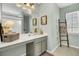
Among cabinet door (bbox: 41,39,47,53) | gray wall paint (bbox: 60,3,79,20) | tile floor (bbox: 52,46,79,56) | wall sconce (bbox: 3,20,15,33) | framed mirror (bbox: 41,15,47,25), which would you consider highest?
gray wall paint (bbox: 60,3,79,20)

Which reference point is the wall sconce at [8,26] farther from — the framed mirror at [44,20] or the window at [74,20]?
the window at [74,20]

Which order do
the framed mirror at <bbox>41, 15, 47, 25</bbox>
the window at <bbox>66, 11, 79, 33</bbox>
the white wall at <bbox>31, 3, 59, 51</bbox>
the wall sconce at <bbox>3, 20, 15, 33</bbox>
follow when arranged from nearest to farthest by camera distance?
the wall sconce at <bbox>3, 20, 15, 33</bbox> < the window at <bbox>66, 11, 79, 33</bbox> < the white wall at <bbox>31, 3, 59, 51</bbox> < the framed mirror at <bbox>41, 15, 47, 25</bbox>

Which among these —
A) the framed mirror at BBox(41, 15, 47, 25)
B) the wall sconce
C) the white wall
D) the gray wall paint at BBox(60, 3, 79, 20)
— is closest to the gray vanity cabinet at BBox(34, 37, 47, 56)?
the white wall

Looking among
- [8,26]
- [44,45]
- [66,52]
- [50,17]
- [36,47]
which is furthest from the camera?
[50,17]

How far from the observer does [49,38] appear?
3051 mm

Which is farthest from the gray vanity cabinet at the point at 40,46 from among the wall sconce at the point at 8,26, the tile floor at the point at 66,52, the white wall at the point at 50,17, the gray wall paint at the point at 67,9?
the gray wall paint at the point at 67,9

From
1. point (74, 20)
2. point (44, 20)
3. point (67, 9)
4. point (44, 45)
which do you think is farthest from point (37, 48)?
point (67, 9)

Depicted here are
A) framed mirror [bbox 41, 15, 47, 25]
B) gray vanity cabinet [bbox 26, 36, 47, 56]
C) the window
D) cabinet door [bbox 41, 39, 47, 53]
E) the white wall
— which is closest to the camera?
gray vanity cabinet [bbox 26, 36, 47, 56]

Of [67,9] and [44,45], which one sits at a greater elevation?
[67,9]

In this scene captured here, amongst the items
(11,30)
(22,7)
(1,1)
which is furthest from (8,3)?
(11,30)

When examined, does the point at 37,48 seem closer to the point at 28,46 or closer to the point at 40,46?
the point at 40,46

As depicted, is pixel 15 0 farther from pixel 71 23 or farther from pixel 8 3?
pixel 71 23

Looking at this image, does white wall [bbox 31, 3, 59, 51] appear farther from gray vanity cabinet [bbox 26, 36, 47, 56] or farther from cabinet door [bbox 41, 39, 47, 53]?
gray vanity cabinet [bbox 26, 36, 47, 56]

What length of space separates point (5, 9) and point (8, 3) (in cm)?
16
